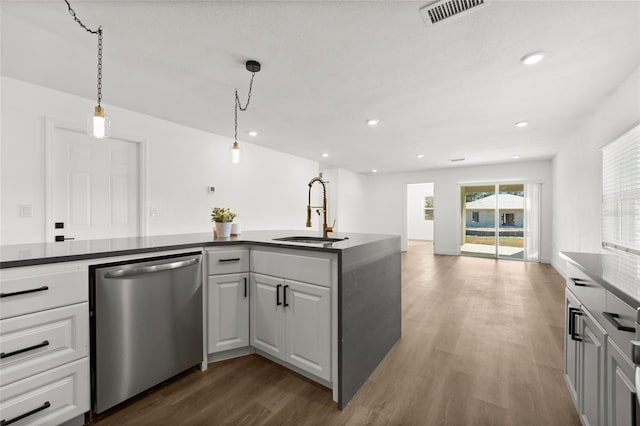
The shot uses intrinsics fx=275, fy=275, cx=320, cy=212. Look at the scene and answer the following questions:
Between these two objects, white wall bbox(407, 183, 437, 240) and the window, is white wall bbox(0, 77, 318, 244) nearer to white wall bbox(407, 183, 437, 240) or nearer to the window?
white wall bbox(407, 183, 437, 240)

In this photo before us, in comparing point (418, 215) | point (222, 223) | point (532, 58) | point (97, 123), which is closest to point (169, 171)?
point (222, 223)

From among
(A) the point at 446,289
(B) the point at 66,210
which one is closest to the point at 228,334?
(B) the point at 66,210

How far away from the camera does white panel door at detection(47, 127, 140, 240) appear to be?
9.63 feet

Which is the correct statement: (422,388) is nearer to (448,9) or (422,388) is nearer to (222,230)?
(222,230)

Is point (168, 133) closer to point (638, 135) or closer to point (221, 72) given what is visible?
point (221, 72)

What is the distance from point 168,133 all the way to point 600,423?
469 cm

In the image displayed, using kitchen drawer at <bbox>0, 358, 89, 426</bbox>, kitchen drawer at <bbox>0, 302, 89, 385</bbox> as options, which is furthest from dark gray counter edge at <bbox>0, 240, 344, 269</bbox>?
Answer: kitchen drawer at <bbox>0, 358, 89, 426</bbox>

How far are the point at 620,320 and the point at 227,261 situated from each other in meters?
2.11

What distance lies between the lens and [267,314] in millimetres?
2086

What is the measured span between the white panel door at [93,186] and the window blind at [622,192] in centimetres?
525

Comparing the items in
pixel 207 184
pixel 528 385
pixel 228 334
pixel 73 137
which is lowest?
pixel 528 385

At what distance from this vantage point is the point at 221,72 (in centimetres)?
243

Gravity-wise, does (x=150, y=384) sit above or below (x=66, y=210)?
below

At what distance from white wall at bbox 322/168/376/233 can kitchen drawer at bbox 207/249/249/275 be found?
16.0 ft
